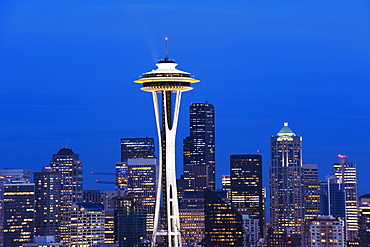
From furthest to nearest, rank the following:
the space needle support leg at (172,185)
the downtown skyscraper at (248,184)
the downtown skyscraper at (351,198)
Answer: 1. the downtown skyscraper at (248,184)
2. the downtown skyscraper at (351,198)
3. the space needle support leg at (172,185)

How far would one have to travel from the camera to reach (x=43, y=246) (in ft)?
443

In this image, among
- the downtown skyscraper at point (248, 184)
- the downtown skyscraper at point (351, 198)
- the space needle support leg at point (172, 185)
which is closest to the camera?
the space needle support leg at point (172, 185)

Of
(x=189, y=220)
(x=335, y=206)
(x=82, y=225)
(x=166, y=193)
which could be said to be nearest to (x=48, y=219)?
(x=82, y=225)

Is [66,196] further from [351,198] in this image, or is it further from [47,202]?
[351,198]

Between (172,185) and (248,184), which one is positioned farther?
(248,184)

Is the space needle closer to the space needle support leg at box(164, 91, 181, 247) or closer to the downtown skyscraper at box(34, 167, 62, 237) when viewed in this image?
the space needle support leg at box(164, 91, 181, 247)

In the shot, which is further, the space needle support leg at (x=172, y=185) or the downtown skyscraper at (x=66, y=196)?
the downtown skyscraper at (x=66, y=196)

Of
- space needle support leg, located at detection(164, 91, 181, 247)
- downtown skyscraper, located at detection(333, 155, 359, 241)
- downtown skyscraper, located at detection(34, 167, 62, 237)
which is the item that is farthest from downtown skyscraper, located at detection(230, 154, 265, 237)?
space needle support leg, located at detection(164, 91, 181, 247)

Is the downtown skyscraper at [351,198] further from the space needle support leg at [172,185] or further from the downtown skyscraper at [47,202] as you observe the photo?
the space needle support leg at [172,185]

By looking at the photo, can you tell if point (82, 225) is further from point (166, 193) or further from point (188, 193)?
point (166, 193)

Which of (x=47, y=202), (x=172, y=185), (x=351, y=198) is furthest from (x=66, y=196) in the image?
(x=172, y=185)

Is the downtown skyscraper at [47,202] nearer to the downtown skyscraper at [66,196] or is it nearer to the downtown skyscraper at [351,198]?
the downtown skyscraper at [66,196]

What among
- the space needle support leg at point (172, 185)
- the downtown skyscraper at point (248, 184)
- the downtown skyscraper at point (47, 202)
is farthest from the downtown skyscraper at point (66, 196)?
the space needle support leg at point (172, 185)

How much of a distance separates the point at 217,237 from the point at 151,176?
156ft
